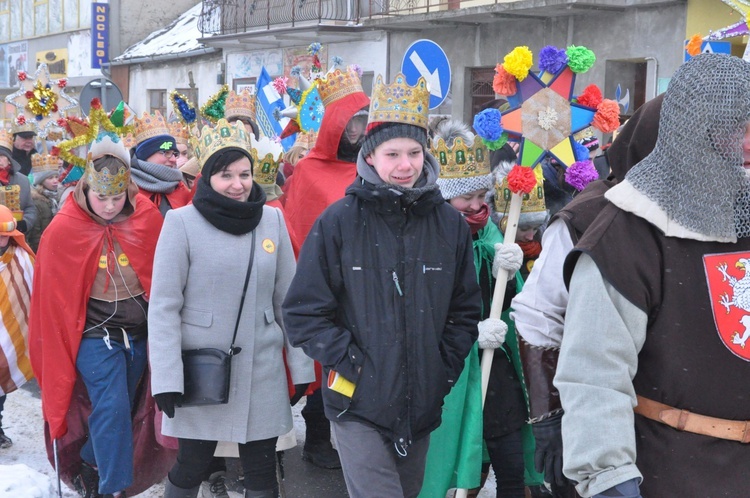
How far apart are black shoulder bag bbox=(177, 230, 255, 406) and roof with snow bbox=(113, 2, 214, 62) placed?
76.0 feet

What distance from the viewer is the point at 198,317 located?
4.29m

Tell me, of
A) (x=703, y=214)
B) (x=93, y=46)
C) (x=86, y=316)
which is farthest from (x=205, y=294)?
(x=93, y=46)

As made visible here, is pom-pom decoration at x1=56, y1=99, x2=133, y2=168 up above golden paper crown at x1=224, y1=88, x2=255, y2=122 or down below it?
below

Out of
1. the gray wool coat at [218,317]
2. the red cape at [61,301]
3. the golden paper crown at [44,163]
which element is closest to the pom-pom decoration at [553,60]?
the gray wool coat at [218,317]

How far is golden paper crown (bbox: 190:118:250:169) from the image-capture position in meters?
4.48

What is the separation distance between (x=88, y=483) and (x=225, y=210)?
2.01 meters

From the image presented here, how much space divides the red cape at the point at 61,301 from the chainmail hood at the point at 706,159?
129 inches

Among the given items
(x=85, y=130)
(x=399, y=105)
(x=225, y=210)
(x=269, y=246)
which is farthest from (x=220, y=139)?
(x=85, y=130)

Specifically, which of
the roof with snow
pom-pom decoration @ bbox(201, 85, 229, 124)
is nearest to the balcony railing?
the roof with snow

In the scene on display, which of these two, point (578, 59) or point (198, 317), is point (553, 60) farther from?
point (198, 317)

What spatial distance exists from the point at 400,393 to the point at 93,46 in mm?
29344

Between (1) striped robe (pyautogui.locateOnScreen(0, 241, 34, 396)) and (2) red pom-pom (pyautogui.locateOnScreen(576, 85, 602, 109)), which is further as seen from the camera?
(1) striped robe (pyautogui.locateOnScreen(0, 241, 34, 396))

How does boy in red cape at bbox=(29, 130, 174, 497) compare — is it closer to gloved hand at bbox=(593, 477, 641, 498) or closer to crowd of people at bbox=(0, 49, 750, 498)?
crowd of people at bbox=(0, 49, 750, 498)

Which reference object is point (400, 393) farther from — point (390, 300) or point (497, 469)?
point (497, 469)
